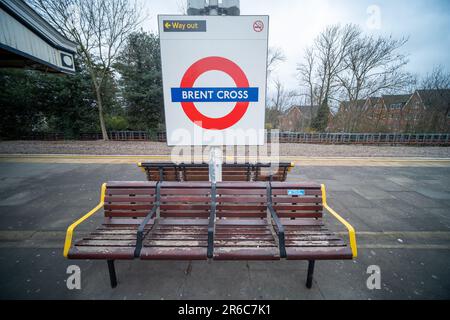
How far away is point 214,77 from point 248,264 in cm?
245

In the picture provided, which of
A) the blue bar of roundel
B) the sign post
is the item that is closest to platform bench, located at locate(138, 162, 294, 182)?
the sign post

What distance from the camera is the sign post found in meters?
2.35

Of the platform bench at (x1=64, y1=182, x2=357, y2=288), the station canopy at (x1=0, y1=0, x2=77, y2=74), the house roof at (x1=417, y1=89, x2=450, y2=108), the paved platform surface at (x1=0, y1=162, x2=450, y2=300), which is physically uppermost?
→ the house roof at (x1=417, y1=89, x2=450, y2=108)

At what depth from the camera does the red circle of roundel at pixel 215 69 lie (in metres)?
2.47

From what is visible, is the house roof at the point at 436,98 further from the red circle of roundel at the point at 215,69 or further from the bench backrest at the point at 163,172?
the bench backrest at the point at 163,172

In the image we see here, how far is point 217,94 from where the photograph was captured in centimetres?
257

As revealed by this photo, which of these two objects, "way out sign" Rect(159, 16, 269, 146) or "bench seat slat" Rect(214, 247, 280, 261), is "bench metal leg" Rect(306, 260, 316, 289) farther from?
"way out sign" Rect(159, 16, 269, 146)

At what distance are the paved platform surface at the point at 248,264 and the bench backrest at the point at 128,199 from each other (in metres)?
0.63

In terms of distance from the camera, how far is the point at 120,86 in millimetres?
15703

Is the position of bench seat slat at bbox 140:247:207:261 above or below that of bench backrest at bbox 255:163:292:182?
below

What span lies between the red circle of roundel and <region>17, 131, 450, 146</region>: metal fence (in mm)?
12360

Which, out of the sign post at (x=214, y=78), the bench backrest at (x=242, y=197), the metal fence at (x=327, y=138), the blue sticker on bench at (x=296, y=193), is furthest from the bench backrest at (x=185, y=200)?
the metal fence at (x=327, y=138)

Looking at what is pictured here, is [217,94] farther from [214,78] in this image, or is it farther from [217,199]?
[217,199]
